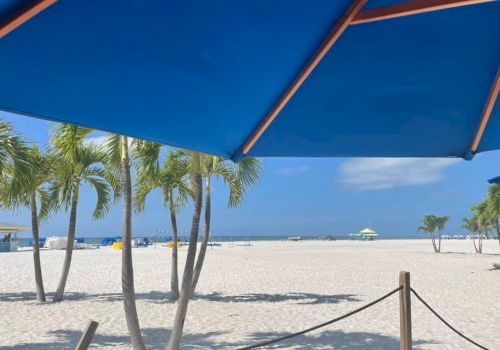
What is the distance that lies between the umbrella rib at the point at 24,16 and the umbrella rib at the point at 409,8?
124 cm

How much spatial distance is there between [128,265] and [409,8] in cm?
525

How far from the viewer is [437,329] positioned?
26.7 ft

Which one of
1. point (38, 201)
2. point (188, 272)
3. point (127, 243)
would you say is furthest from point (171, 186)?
point (38, 201)

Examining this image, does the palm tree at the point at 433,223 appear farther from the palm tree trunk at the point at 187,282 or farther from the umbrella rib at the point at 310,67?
the umbrella rib at the point at 310,67

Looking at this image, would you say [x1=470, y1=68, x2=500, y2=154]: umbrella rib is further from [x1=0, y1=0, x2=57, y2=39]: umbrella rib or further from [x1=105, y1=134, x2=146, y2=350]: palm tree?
[x1=105, y1=134, x2=146, y2=350]: palm tree

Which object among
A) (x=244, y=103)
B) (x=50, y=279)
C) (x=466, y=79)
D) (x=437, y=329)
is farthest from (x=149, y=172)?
(x=50, y=279)

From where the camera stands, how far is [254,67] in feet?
6.91

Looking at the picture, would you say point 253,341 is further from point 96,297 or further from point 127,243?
point 96,297

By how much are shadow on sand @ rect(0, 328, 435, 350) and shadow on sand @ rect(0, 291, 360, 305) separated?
349cm

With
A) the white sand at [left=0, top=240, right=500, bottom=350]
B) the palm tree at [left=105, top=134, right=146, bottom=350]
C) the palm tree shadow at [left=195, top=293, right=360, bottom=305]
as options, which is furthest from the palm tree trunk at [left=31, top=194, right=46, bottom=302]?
the palm tree at [left=105, top=134, right=146, bottom=350]

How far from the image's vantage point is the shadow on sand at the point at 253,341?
23.5 feet

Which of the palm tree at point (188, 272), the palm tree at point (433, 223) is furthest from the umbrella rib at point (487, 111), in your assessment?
the palm tree at point (433, 223)

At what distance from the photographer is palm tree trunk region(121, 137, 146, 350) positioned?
19.7 feet

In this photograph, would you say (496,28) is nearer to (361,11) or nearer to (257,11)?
(361,11)
